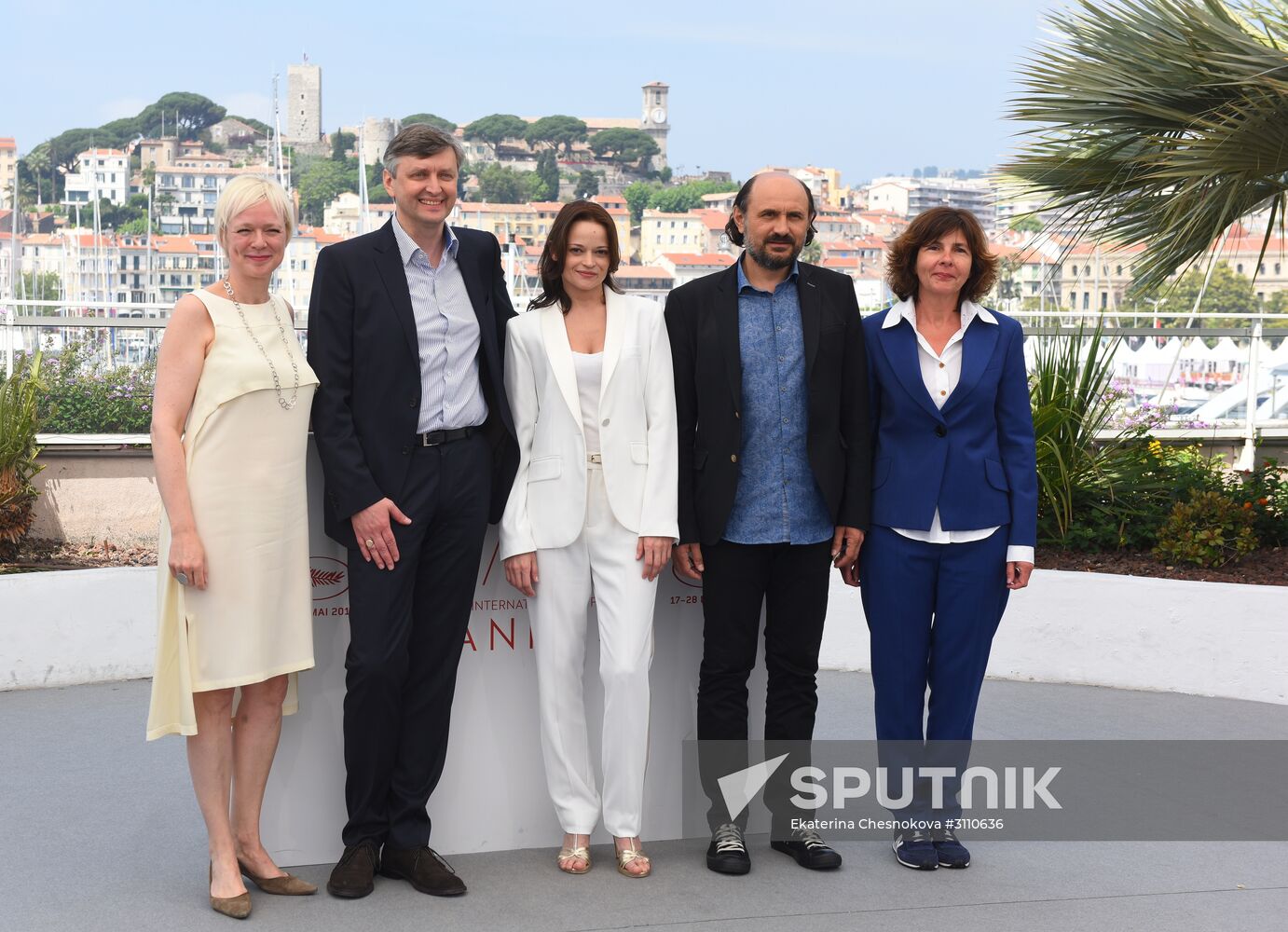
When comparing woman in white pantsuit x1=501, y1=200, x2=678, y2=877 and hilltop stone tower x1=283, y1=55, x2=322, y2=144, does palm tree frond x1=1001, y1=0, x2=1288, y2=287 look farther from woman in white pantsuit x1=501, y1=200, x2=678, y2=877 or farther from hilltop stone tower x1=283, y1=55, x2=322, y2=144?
hilltop stone tower x1=283, y1=55, x2=322, y2=144

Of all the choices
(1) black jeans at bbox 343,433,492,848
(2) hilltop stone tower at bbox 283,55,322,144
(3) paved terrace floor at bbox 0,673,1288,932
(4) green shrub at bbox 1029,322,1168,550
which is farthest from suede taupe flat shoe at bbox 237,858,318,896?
(2) hilltop stone tower at bbox 283,55,322,144

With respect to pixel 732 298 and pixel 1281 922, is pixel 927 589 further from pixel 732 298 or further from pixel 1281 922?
pixel 1281 922

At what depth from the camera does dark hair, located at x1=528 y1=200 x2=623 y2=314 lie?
3328 millimetres

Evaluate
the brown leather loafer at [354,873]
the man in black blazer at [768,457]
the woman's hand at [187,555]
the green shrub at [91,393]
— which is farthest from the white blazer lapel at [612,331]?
the green shrub at [91,393]

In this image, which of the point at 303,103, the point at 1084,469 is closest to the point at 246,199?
the point at 1084,469

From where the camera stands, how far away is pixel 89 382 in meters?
8.35

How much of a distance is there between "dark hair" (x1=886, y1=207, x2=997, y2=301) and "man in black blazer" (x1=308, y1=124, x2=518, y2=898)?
3.40ft

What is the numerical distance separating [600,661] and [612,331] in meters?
0.83

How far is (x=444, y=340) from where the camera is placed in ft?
10.6

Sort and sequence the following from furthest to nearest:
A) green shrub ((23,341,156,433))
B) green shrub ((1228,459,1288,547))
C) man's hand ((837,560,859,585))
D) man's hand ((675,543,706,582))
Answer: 1. green shrub ((23,341,156,433))
2. green shrub ((1228,459,1288,547))
3. man's hand ((837,560,859,585))
4. man's hand ((675,543,706,582))

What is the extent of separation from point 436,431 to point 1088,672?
3.38m

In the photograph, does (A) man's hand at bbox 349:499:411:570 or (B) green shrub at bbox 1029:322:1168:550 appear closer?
(A) man's hand at bbox 349:499:411:570

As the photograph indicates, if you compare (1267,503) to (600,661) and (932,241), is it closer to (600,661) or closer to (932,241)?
(932,241)

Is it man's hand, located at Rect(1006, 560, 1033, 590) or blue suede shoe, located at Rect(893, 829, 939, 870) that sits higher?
man's hand, located at Rect(1006, 560, 1033, 590)
